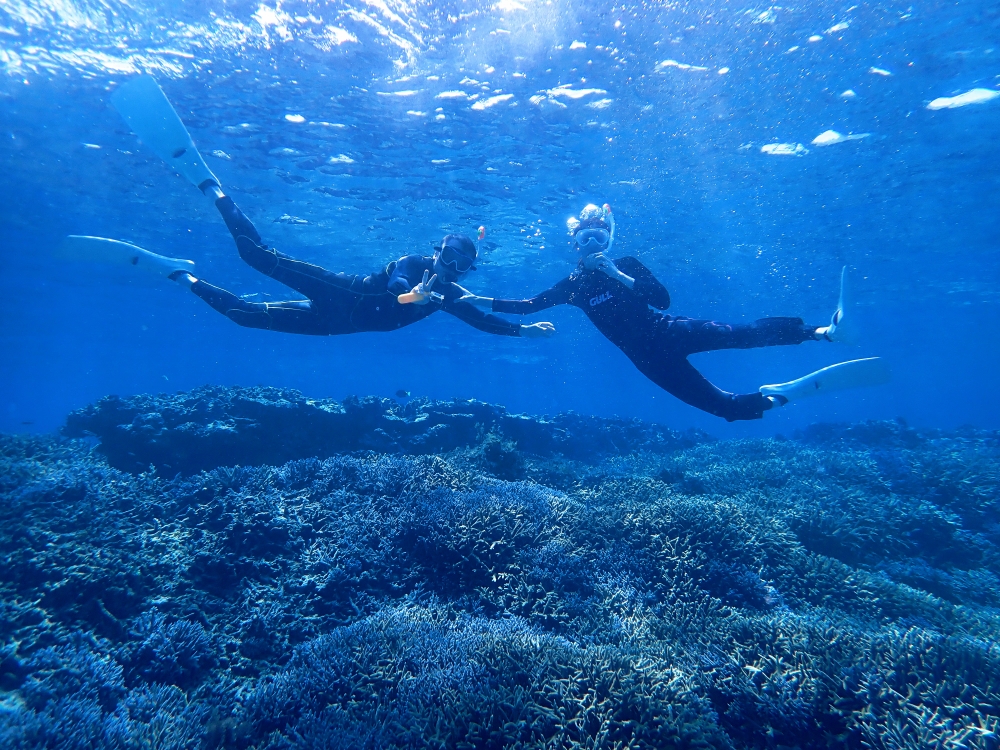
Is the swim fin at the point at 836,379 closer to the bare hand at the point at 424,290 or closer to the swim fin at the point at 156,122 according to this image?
the bare hand at the point at 424,290

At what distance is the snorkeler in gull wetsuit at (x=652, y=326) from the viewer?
21.7 ft

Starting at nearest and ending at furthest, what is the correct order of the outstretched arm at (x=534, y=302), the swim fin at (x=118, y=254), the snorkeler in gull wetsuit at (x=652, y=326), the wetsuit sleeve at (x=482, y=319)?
the snorkeler in gull wetsuit at (x=652, y=326), the wetsuit sleeve at (x=482, y=319), the outstretched arm at (x=534, y=302), the swim fin at (x=118, y=254)

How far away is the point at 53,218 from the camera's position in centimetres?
2047

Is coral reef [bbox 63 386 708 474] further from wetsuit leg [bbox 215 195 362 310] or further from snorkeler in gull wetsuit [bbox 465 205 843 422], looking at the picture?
snorkeler in gull wetsuit [bbox 465 205 843 422]

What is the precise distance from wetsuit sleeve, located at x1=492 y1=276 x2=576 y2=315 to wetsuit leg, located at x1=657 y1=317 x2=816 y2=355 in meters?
1.51

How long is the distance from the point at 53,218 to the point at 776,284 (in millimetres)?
36392

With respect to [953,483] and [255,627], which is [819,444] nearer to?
[953,483]

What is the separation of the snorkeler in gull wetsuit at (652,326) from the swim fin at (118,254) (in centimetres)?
515

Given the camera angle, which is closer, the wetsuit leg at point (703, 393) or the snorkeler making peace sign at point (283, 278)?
the wetsuit leg at point (703, 393)

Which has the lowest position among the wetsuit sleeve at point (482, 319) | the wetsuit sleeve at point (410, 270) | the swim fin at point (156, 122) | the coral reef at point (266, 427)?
the coral reef at point (266, 427)

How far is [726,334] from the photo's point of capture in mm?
6574

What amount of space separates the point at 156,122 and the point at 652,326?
8.99 meters

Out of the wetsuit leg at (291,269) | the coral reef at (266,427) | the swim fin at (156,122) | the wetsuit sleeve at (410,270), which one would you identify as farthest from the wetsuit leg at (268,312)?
the coral reef at (266,427)

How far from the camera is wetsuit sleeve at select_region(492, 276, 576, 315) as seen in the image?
290 inches
